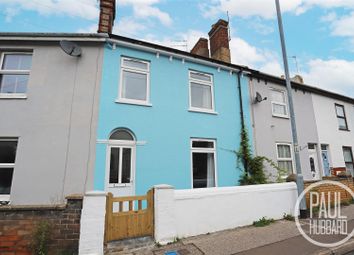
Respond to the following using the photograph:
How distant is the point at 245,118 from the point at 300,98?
4.24m

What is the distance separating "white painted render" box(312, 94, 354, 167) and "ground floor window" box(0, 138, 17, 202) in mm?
13162

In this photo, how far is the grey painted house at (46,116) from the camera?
19.4 feet

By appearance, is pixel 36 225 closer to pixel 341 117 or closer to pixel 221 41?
pixel 221 41

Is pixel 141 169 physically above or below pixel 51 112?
below

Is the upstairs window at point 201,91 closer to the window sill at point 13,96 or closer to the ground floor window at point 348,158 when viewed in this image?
the window sill at point 13,96

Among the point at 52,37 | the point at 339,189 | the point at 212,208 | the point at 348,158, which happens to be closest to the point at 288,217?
the point at 212,208

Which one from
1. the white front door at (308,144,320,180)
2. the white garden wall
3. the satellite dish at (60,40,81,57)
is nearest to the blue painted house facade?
the satellite dish at (60,40,81,57)

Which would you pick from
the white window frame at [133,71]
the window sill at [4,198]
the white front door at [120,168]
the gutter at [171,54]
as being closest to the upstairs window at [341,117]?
the gutter at [171,54]

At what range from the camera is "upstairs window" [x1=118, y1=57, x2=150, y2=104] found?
7.24m

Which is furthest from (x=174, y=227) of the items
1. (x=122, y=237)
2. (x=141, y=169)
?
(x=141, y=169)

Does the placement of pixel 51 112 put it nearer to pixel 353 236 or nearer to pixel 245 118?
pixel 245 118

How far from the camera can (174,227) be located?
4684 millimetres

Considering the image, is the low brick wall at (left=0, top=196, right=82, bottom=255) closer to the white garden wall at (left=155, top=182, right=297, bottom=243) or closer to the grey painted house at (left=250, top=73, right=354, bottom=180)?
the white garden wall at (left=155, top=182, right=297, bottom=243)

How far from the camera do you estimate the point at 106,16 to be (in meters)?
7.73
